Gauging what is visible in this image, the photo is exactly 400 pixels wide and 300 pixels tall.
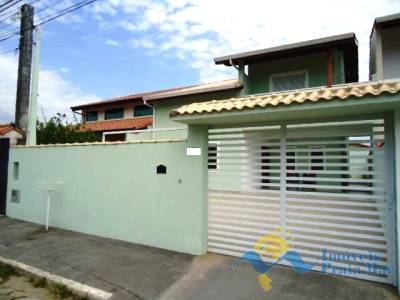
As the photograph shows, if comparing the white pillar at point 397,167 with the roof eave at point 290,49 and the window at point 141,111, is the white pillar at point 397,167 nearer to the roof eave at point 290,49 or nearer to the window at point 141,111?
the roof eave at point 290,49

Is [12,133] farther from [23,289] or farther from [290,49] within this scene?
[290,49]

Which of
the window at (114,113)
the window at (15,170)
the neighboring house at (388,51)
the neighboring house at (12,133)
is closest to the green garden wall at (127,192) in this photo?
the window at (15,170)

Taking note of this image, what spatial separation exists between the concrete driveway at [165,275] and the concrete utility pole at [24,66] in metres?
7.06

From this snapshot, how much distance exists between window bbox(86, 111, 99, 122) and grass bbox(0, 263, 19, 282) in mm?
24441

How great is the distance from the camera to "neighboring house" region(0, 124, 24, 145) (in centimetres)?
1105

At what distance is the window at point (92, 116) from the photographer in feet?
95.7

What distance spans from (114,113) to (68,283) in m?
24.3

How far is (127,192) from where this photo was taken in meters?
7.30

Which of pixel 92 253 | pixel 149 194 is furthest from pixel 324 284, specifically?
pixel 92 253

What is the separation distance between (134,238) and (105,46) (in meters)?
8.55

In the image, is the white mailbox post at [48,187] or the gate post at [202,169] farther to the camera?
the white mailbox post at [48,187]

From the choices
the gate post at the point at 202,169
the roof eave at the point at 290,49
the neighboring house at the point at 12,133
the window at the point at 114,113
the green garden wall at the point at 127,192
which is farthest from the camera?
the window at the point at 114,113

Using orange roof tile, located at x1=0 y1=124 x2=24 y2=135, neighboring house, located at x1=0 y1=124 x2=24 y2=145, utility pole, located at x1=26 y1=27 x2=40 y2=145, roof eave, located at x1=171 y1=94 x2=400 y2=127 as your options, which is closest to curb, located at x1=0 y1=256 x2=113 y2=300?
roof eave, located at x1=171 y1=94 x2=400 y2=127

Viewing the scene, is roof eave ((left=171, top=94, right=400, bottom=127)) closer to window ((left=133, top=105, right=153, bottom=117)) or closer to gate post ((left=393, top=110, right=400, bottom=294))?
gate post ((left=393, top=110, right=400, bottom=294))
